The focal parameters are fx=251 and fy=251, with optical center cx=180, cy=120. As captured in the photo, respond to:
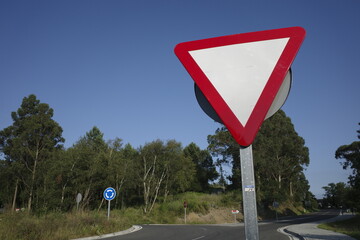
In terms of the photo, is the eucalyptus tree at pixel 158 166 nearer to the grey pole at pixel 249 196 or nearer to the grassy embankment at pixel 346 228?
the grassy embankment at pixel 346 228

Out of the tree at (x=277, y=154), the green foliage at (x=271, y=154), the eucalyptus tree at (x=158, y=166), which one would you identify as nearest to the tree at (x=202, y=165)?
the green foliage at (x=271, y=154)

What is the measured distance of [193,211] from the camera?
112 feet

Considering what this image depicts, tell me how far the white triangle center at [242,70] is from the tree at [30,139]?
29555mm

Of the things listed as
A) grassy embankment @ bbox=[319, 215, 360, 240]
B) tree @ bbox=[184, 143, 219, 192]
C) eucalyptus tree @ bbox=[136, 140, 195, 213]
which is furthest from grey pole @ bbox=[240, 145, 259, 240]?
tree @ bbox=[184, 143, 219, 192]

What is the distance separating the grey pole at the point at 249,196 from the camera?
1.42 m

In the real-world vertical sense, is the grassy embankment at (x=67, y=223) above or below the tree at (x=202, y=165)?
below

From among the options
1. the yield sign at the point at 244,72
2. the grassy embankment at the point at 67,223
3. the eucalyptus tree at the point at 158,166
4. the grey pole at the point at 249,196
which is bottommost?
the grassy embankment at the point at 67,223

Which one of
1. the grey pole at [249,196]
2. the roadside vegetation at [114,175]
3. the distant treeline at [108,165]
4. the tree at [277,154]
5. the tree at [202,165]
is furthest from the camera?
the tree at [202,165]

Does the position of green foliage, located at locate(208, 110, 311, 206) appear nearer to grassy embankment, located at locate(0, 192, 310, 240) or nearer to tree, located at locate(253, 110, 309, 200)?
tree, located at locate(253, 110, 309, 200)

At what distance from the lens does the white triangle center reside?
1645 millimetres

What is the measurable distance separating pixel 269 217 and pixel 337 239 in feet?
103

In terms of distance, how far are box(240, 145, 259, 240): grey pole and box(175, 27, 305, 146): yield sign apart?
102 millimetres

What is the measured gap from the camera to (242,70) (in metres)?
1.69

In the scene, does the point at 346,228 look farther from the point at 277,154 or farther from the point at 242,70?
the point at 242,70
